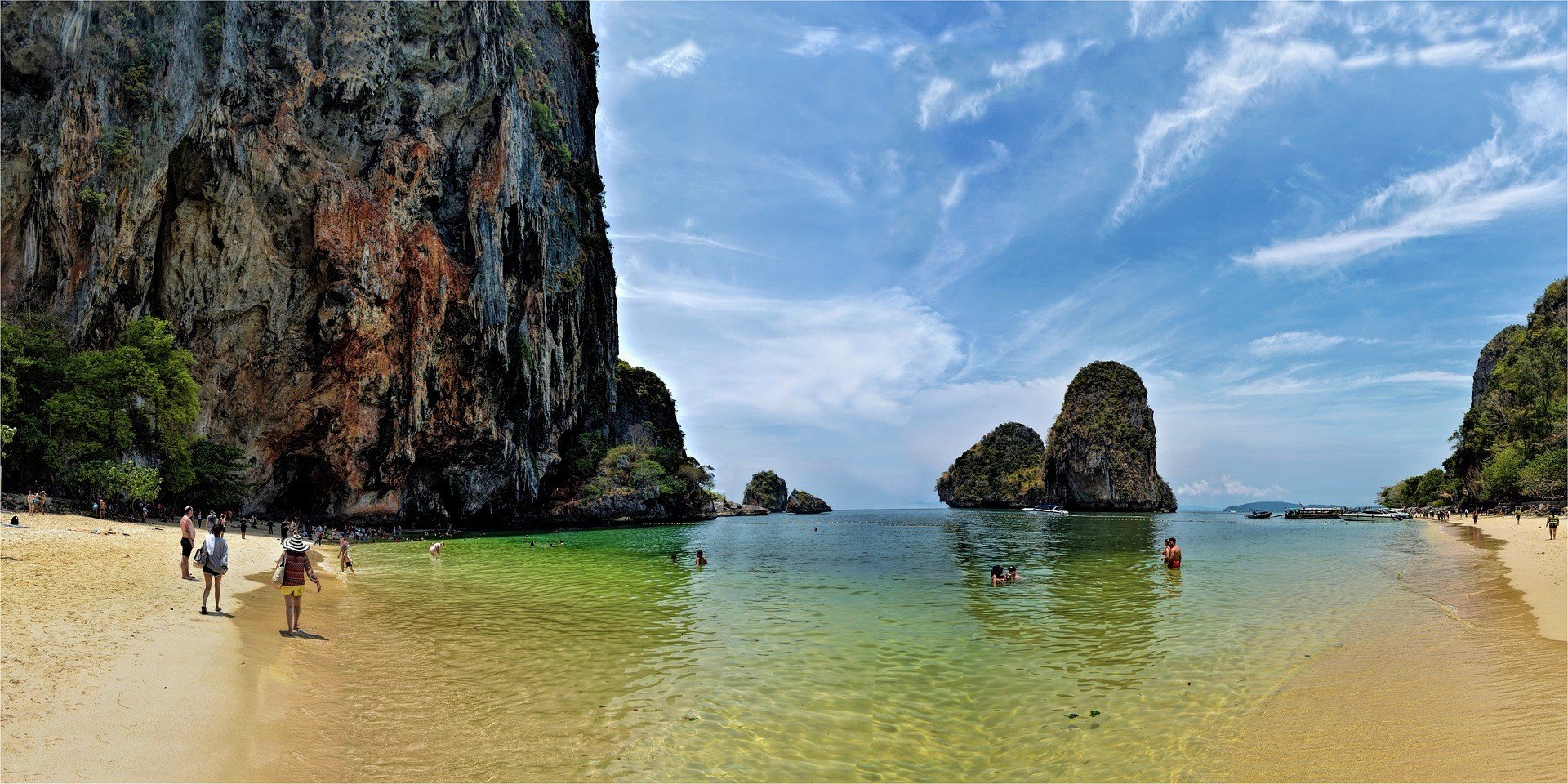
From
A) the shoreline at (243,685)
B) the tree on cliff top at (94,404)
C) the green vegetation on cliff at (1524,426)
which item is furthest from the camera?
the green vegetation on cliff at (1524,426)

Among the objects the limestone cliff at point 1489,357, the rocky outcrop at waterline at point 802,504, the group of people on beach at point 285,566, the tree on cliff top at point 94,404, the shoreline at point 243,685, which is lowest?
the rocky outcrop at waterline at point 802,504

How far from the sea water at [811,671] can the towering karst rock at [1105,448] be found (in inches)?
3966

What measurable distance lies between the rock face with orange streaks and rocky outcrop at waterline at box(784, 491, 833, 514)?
362 feet

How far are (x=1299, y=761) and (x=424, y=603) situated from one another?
58.8 feet

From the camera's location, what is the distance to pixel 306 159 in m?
44.9

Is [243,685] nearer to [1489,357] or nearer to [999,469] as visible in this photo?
[1489,357]

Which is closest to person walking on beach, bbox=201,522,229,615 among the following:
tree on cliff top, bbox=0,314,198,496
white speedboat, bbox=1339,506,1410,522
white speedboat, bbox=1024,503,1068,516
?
tree on cliff top, bbox=0,314,198,496

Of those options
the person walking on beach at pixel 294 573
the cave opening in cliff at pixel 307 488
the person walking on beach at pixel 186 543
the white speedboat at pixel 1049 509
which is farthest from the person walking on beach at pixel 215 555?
the white speedboat at pixel 1049 509

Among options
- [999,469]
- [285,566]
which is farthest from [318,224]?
[999,469]

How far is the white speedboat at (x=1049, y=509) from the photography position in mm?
102300

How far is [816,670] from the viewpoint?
10570 millimetres

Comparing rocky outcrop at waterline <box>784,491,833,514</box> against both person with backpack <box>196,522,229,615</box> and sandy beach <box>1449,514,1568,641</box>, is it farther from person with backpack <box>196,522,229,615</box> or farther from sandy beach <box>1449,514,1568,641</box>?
person with backpack <box>196,522,229,615</box>

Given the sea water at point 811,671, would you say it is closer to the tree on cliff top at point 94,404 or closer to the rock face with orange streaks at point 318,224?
the tree on cliff top at point 94,404

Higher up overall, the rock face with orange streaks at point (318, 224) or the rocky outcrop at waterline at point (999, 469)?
the rock face with orange streaks at point (318, 224)
